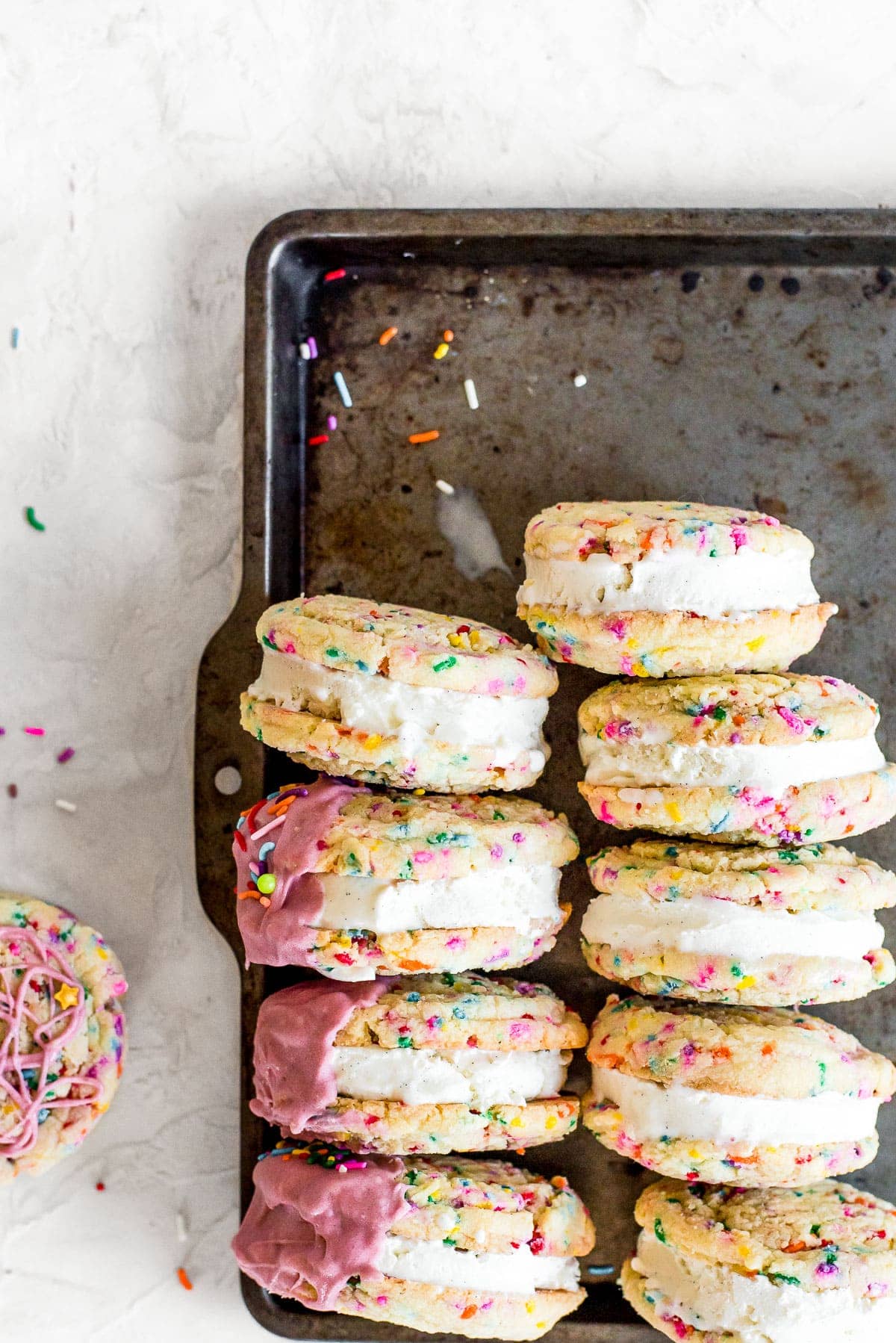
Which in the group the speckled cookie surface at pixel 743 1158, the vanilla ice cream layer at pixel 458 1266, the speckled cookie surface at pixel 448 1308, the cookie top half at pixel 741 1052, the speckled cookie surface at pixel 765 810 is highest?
the speckled cookie surface at pixel 765 810

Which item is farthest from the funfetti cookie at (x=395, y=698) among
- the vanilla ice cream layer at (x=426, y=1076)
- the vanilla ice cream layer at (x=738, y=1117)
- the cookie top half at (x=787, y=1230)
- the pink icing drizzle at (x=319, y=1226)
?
the cookie top half at (x=787, y=1230)

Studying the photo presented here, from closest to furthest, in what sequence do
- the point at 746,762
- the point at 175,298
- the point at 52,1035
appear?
the point at 746,762, the point at 52,1035, the point at 175,298

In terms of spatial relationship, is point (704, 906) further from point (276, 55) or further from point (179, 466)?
point (276, 55)

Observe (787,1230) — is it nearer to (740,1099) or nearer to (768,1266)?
(768,1266)

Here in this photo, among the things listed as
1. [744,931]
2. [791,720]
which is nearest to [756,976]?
[744,931]

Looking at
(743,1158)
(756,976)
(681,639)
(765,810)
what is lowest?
(743,1158)

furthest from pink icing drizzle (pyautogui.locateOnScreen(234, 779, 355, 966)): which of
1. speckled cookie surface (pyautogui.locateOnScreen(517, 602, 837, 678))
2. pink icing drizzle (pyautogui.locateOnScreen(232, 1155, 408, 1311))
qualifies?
speckled cookie surface (pyautogui.locateOnScreen(517, 602, 837, 678))

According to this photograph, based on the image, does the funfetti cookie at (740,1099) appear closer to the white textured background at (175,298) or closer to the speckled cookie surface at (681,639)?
the speckled cookie surface at (681,639)
